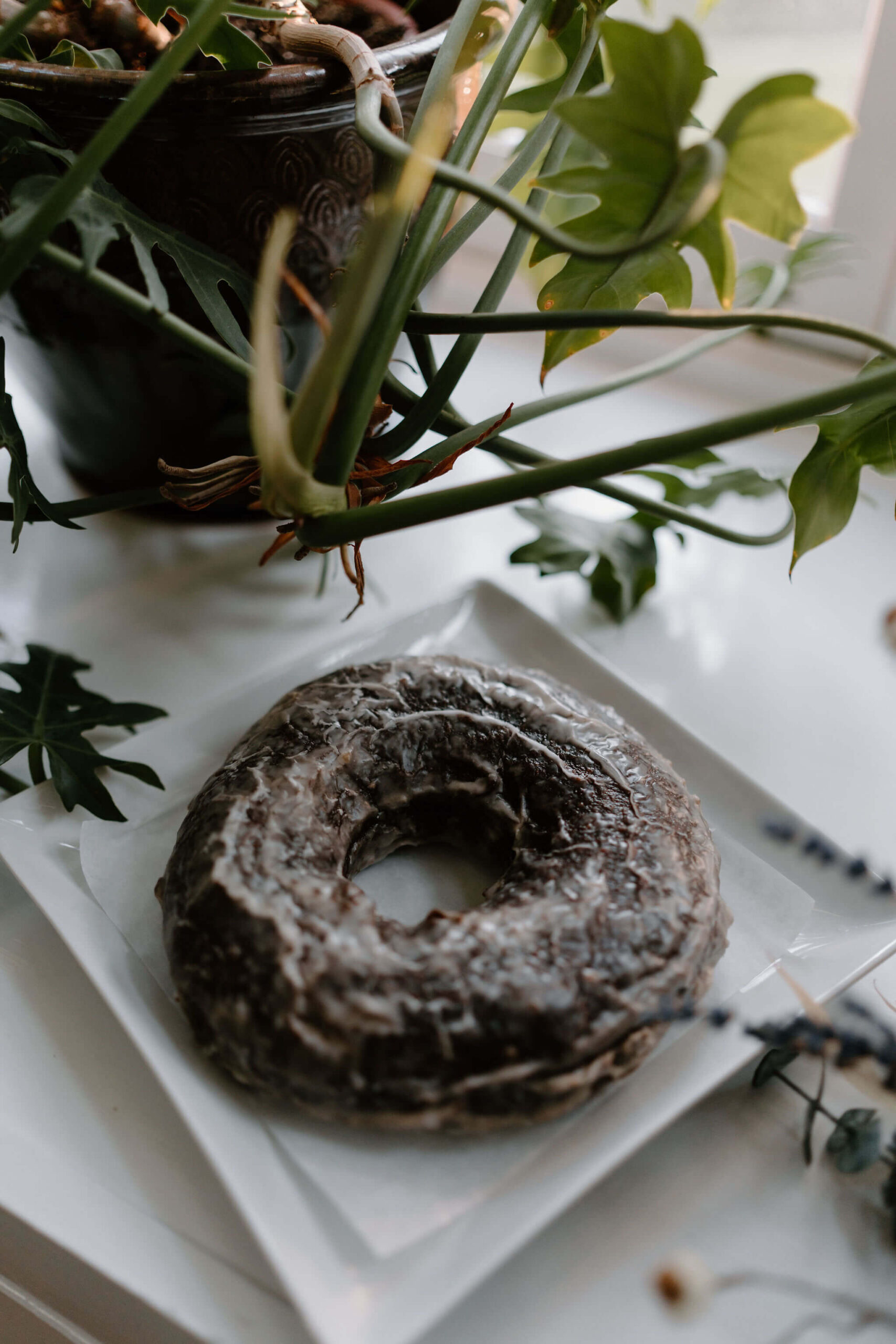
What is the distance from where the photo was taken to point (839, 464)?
52 cm

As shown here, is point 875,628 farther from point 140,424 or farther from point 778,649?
point 140,424

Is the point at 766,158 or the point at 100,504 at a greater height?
the point at 766,158

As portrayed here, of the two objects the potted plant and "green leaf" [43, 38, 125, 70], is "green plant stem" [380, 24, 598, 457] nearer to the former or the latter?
the potted plant

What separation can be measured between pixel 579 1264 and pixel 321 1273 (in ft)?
0.36

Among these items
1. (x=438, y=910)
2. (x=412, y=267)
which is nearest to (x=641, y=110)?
(x=412, y=267)

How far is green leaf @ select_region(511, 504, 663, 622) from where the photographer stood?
71 centimetres

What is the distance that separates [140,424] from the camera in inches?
26.6

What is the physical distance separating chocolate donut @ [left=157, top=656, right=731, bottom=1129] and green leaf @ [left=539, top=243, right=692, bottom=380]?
0.18 metres

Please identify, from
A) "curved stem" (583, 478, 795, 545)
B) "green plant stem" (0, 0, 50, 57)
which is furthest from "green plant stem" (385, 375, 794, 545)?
"green plant stem" (0, 0, 50, 57)

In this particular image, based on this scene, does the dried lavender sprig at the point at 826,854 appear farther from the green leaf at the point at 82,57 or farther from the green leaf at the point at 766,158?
the green leaf at the point at 82,57

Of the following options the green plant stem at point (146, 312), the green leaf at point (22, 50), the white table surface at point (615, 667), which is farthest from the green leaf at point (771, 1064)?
the green leaf at point (22, 50)

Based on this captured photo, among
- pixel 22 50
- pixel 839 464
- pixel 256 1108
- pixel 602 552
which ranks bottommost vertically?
pixel 256 1108

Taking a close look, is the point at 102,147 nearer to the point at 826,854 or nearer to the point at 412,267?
the point at 412,267

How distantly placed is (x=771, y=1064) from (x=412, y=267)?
0.38 meters
